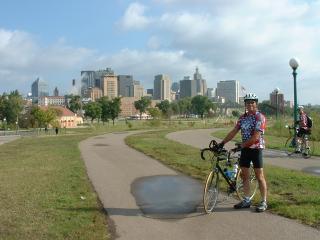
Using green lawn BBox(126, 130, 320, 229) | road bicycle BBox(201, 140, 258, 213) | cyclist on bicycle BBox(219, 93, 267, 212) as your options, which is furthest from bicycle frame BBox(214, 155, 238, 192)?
green lawn BBox(126, 130, 320, 229)

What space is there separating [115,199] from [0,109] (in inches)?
4088

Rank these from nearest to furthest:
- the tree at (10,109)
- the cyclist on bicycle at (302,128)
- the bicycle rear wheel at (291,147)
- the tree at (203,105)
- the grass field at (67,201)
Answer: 1. the grass field at (67,201)
2. the cyclist on bicycle at (302,128)
3. the bicycle rear wheel at (291,147)
4. the tree at (10,109)
5. the tree at (203,105)

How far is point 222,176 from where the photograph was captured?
27.1 ft

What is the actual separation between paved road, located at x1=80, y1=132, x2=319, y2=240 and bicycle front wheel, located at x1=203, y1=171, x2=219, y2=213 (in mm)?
143

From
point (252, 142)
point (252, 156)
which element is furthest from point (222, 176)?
point (252, 142)

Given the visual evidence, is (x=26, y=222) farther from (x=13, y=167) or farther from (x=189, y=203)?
(x=13, y=167)

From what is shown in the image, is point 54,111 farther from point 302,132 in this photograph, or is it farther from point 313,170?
point 313,170

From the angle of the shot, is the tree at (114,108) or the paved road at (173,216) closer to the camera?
the paved road at (173,216)

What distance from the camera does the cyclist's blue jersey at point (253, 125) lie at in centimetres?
781

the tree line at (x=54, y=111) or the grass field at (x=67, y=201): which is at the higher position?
the tree line at (x=54, y=111)

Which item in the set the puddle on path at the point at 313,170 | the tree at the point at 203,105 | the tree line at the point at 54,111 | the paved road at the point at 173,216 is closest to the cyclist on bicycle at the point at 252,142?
the paved road at the point at 173,216

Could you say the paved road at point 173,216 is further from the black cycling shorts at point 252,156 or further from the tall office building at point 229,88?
the tall office building at point 229,88

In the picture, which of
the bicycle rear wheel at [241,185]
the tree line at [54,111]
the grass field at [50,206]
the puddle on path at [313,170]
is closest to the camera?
the grass field at [50,206]

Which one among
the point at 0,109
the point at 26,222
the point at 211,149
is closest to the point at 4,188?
the point at 26,222
